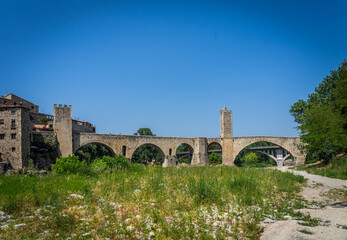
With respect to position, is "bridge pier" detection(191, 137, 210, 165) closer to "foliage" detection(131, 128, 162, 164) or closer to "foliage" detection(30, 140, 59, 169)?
"foliage" detection(131, 128, 162, 164)

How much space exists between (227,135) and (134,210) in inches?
1393

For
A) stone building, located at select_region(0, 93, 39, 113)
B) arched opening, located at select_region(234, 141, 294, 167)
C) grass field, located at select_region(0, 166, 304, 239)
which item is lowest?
arched opening, located at select_region(234, 141, 294, 167)

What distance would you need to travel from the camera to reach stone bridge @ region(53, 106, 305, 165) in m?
28.4

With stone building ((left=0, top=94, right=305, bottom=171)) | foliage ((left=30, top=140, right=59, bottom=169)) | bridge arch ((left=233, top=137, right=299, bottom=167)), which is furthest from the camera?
bridge arch ((left=233, top=137, right=299, bottom=167))

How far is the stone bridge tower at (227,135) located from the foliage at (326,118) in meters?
9.05

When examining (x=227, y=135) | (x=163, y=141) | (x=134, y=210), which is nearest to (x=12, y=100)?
(x=163, y=141)

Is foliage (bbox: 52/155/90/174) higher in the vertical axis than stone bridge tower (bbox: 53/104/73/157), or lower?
lower

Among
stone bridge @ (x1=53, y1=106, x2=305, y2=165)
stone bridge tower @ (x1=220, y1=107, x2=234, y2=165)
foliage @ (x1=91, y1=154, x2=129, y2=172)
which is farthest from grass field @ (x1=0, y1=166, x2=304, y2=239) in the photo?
stone bridge tower @ (x1=220, y1=107, x2=234, y2=165)

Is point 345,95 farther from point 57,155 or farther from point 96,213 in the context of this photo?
point 57,155

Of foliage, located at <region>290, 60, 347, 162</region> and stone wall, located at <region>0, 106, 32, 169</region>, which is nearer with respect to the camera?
foliage, located at <region>290, 60, 347, 162</region>

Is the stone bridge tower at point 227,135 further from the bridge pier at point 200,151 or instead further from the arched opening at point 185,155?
the arched opening at point 185,155

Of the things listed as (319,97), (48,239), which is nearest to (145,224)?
(48,239)

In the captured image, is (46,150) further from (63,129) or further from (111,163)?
(111,163)

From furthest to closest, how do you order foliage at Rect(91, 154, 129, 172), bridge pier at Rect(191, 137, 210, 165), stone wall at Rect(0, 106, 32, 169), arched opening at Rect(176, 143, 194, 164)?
arched opening at Rect(176, 143, 194, 164) → bridge pier at Rect(191, 137, 210, 165) → stone wall at Rect(0, 106, 32, 169) → foliage at Rect(91, 154, 129, 172)
